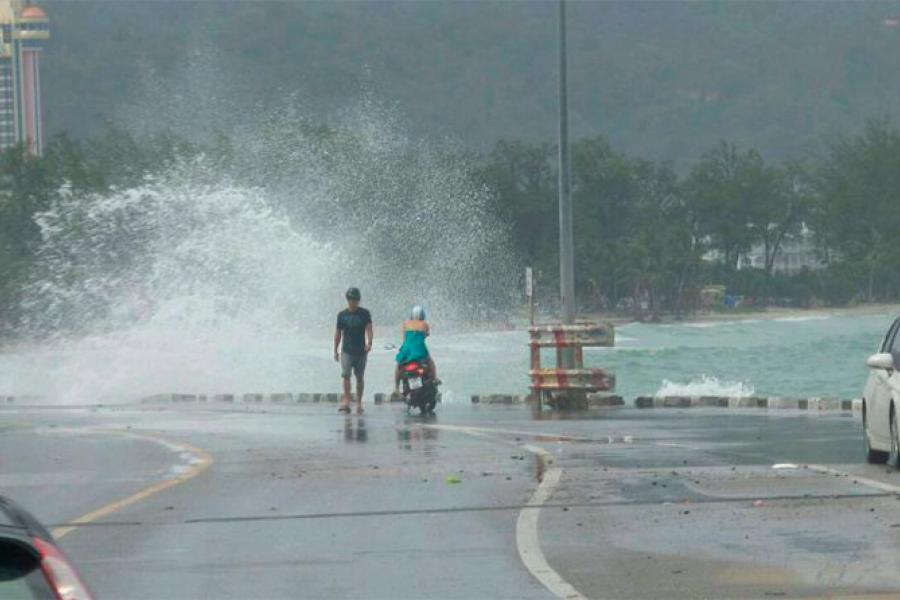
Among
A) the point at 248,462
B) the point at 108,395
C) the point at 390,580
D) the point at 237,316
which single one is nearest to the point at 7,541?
the point at 390,580

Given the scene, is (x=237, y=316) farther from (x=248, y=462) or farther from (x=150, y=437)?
(x=248, y=462)

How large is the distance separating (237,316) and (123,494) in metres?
36.0

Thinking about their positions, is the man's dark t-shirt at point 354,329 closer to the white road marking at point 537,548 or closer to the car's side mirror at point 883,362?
the car's side mirror at point 883,362

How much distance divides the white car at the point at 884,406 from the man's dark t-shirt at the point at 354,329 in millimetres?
12842

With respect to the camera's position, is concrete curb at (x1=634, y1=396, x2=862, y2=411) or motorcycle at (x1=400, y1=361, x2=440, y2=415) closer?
concrete curb at (x1=634, y1=396, x2=862, y2=411)

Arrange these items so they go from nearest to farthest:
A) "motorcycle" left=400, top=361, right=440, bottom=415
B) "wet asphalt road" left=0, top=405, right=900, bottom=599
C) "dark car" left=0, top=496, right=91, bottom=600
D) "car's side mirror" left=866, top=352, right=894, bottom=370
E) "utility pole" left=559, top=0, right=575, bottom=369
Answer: "dark car" left=0, top=496, right=91, bottom=600 → "wet asphalt road" left=0, top=405, right=900, bottom=599 → "car's side mirror" left=866, top=352, right=894, bottom=370 → "motorcycle" left=400, top=361, right=440, bottom=415 → "utility pole" left=559, top=0, right=575, bottom=369

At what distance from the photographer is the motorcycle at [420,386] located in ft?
A: 98.5

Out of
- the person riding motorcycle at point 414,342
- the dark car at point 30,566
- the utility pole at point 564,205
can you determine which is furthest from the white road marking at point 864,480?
the utility pole at point 564,205

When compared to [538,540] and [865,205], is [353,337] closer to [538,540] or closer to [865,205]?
[538,540]

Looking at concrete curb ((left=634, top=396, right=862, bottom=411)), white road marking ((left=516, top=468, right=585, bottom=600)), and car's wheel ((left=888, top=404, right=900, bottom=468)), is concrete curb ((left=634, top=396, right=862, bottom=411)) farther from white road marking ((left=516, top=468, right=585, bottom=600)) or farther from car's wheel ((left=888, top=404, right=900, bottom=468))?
white road marking ((left=516, top=468, right=585, bottom=600))

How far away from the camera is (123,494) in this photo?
17078 millimetres

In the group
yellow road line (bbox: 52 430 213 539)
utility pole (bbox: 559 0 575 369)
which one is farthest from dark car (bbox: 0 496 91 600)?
utility pole (bbox: 559 0 575 369)

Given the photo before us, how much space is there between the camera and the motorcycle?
3003cm

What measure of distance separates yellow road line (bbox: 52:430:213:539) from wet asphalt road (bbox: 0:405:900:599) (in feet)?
0.13
